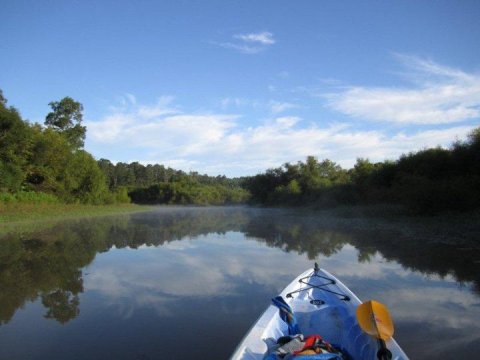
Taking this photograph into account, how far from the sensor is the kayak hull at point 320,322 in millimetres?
3082

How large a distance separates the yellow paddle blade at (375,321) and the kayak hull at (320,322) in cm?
8

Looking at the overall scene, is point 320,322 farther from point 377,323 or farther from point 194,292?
point 194,292

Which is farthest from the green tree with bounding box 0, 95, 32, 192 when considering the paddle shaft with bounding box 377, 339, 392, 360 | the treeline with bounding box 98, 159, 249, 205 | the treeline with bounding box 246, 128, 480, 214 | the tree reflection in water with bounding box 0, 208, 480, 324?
the treeline with bounding box 98, 159, 249, 205

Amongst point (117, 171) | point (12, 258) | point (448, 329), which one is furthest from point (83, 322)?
point (117, 171)

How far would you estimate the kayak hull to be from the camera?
308 centimetres

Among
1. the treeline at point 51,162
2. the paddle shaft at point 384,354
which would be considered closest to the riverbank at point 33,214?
the treeline at point 51,162

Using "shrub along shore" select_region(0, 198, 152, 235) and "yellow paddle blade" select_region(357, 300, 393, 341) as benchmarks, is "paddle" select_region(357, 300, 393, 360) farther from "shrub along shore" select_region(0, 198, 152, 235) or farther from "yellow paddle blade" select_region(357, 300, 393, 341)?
"shrub along shore" select_region(0, 198, 152, 235)

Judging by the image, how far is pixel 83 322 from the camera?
4.80 meters

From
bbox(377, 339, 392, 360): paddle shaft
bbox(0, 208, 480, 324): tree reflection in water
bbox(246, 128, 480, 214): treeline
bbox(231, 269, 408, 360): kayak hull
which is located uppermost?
bbox(246, 128, 480, 214): treeline

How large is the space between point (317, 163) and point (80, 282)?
145 feet

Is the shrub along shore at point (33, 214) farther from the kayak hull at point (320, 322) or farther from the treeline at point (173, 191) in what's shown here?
the treeline at point (173, 191)

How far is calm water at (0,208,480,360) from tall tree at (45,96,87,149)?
31.6 m

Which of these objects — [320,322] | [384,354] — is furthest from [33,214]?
[384,354]

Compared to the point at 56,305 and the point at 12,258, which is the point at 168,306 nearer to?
the point at 56,305
